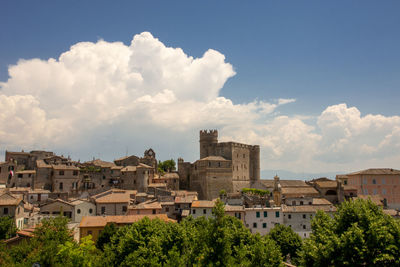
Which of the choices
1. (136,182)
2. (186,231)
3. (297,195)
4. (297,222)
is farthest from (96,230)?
(297,195)

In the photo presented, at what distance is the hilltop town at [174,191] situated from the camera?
54634mm

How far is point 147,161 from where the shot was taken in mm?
83875

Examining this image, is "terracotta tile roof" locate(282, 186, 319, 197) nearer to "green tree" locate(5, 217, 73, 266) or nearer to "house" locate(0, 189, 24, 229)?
"green tree" locate(5, 217, 73, 266)

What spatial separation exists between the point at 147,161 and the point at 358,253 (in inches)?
2545

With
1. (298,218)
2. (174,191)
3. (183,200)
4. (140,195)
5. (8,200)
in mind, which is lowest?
(298,218)

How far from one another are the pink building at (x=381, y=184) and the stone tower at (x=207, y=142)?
33.0 m

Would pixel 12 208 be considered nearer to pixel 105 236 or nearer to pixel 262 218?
pixel 105 236

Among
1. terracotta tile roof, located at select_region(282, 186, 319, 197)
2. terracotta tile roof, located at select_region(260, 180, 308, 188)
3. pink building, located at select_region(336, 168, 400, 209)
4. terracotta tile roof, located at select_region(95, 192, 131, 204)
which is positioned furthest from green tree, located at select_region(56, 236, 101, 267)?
pink building, located at select_region(336, 168, 400, 209)

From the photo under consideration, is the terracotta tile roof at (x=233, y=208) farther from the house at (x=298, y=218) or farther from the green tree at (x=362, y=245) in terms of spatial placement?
the green tree at (x=362, y=245)

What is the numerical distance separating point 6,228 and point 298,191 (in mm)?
52294

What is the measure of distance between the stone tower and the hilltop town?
0.25 metres

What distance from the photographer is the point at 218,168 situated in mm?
77750

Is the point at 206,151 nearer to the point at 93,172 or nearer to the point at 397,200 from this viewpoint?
the point at 93,172

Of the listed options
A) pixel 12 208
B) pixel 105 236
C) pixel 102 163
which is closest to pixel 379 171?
pixel 105 236
